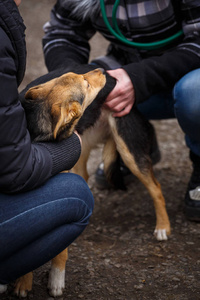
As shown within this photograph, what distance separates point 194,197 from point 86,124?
40.6 inches

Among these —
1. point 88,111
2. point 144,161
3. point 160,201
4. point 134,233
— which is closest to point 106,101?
point 88,111

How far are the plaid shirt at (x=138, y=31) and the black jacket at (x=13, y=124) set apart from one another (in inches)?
39.3

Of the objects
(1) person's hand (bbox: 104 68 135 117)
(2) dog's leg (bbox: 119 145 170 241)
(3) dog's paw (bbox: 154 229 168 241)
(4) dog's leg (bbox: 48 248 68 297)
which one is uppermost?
(1) person's hand (bbox: 104 68 135 117)

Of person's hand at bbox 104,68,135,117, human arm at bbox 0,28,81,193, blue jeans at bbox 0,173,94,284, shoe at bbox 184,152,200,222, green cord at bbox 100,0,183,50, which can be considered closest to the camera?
human arm at bbox 0,28,81,193

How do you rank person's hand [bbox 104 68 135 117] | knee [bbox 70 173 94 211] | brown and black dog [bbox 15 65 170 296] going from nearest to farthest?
knee [bbox 70 173 94 211] < brown and black dog [bbox 15 65 170 296] < person's hand [bbox 104 68 135 117]

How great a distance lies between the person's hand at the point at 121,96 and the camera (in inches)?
96.2

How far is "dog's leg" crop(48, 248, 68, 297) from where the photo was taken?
2082 mm

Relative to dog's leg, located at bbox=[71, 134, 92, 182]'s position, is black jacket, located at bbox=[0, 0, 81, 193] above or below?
above

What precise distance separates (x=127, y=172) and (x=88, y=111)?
122 cm

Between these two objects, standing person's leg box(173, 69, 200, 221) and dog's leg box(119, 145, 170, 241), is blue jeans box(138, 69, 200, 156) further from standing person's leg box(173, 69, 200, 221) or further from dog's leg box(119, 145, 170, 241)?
dog's leg box(119, 145, 170, 241)

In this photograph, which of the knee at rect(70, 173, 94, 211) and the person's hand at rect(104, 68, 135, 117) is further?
the person's hand at rect(104, 68, 135, 117)

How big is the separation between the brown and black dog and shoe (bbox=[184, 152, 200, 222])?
0.75 feet

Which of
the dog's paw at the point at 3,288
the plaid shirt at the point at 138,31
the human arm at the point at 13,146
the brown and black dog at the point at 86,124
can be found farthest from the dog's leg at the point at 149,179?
the dog's paw at the point at 3,288

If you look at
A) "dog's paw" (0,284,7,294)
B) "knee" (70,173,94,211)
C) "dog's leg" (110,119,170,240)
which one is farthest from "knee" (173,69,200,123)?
"dog's paw" (0,284,7,294)
